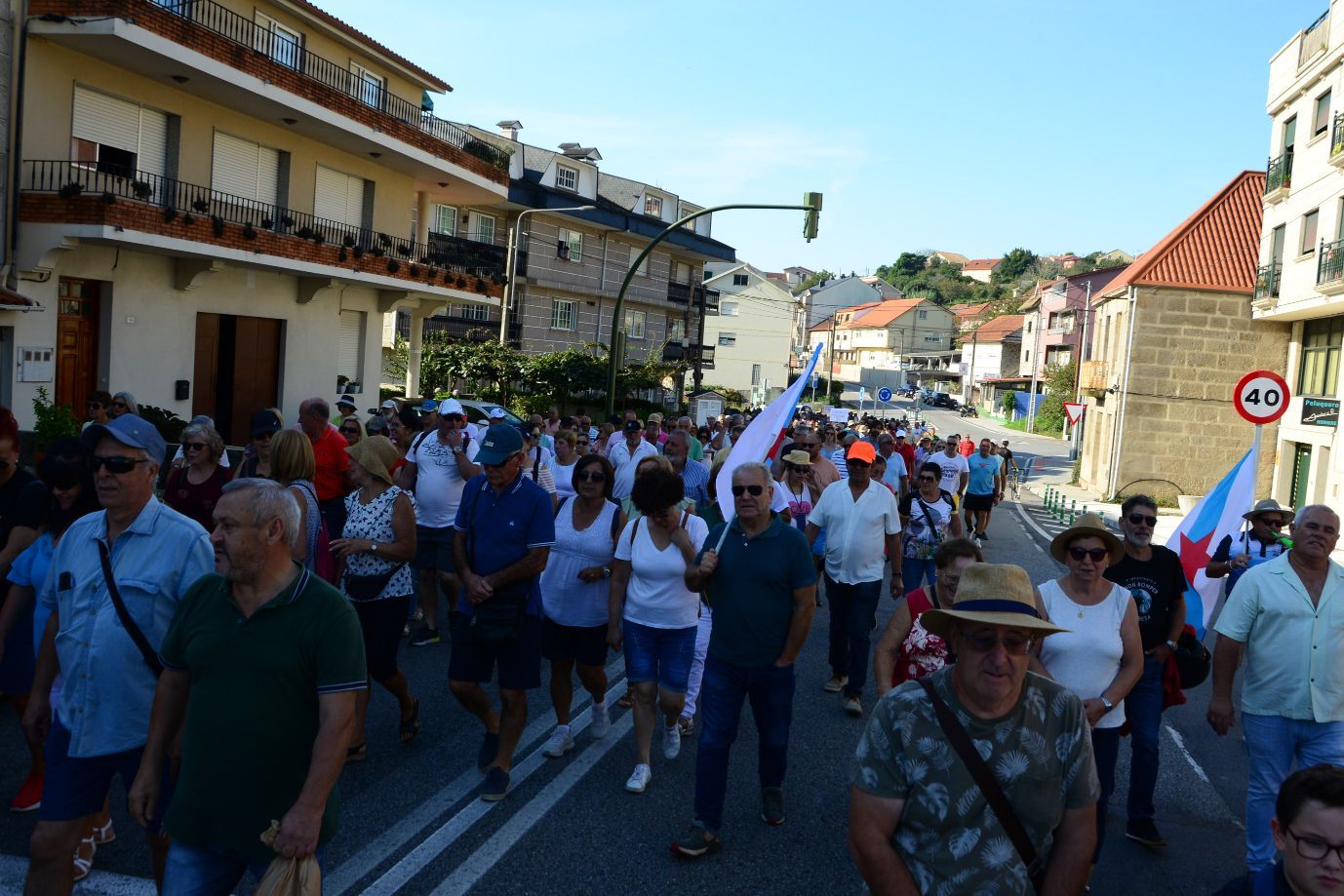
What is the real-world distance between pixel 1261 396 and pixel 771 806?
22.4ft

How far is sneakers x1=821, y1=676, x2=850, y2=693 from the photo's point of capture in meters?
8.20

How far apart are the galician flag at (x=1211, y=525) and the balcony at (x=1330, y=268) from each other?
19251mm

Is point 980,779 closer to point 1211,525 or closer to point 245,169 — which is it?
point 1211,525

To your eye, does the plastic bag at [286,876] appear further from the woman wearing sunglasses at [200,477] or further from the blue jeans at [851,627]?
the blue jeans at [851,627]

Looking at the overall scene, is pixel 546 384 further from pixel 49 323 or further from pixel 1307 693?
pixel 1307 693

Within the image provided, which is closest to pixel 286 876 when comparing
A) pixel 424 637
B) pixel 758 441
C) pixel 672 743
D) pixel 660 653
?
pixel 660 653

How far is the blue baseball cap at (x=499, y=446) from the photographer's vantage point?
18.5 ft

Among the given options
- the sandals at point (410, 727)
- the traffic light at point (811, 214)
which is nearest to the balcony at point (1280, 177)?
the traffic light at point (811, 214)

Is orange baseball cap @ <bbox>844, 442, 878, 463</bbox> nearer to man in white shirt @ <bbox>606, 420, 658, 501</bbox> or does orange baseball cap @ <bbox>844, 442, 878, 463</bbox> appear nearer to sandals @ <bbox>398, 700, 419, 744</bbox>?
man in white shirt @ <bbox>606, 420, 658, 501</bbox>

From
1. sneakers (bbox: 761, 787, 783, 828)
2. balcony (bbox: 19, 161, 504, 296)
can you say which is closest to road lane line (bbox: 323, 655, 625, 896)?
sneakers (bbox: 761, 787, 783, 828)

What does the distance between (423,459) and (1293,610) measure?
234 inches

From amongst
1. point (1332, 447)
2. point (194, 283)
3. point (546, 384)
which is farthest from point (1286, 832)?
point (546, 384)

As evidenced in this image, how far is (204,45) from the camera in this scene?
56.7 ft

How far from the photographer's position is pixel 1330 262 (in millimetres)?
24281
